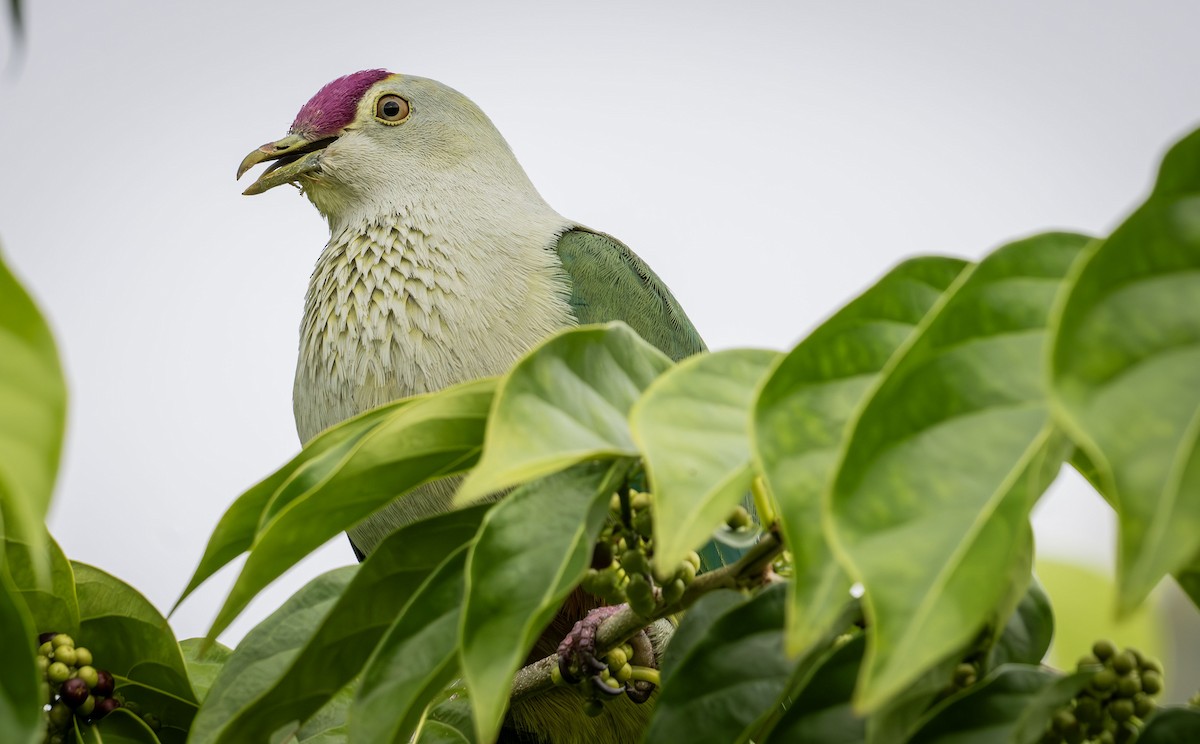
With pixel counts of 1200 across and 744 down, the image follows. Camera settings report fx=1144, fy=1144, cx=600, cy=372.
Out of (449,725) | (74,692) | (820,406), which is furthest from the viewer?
(449,725)

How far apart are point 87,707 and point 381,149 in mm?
1698

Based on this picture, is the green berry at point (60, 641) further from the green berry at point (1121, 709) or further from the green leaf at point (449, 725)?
the green berry at point (1121, 709)

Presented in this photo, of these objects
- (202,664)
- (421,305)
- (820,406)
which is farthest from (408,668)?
(421,305)

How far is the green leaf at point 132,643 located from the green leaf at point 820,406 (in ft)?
2.40

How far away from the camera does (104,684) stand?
1.10 metres

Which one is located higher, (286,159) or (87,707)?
(286,159)

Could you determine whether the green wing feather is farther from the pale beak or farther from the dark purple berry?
the dark purple berry

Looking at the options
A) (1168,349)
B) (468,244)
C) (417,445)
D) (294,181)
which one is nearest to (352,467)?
(417,445)

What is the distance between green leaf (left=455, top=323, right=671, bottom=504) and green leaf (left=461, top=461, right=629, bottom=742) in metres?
0.03

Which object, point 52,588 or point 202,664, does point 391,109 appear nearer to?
point 202,664

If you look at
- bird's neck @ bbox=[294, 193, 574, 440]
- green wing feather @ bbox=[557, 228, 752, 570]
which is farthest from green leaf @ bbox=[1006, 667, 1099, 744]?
green wing feather @ bbox=[557, 228, 752, 570]

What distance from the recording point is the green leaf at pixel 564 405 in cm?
69

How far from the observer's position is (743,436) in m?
0.72

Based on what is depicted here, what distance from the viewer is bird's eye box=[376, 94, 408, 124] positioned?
2.63 m
